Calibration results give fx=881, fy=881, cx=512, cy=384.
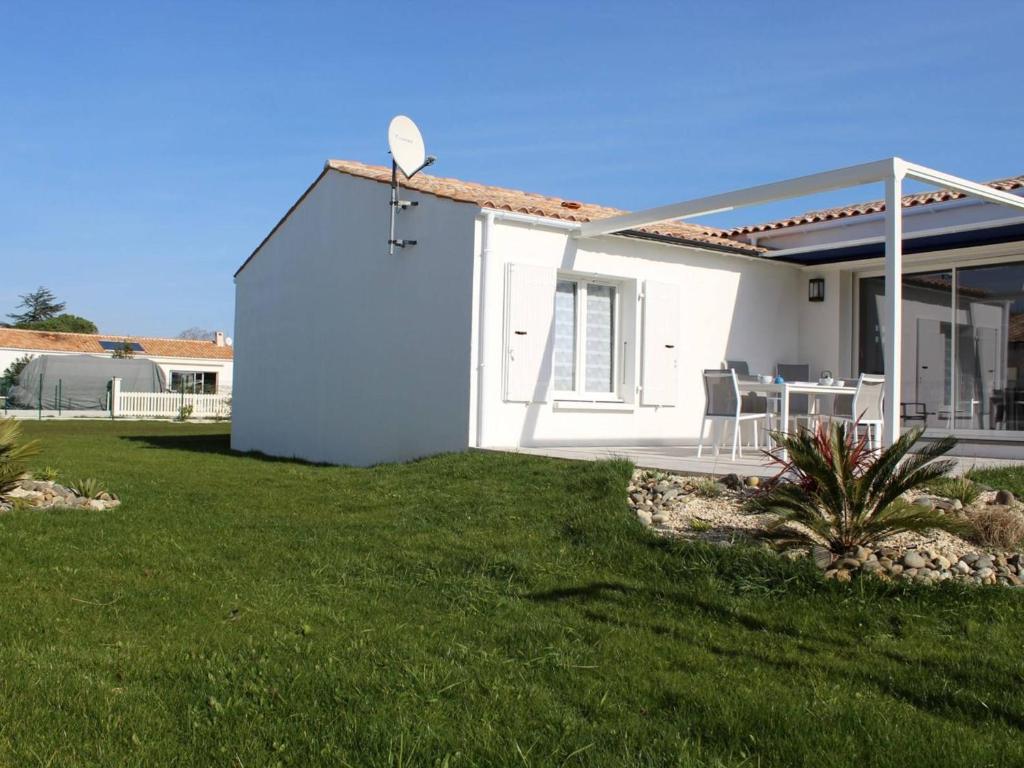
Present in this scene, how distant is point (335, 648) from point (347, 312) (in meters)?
9.63

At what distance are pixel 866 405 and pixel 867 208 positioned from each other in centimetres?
322

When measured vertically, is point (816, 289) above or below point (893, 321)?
above

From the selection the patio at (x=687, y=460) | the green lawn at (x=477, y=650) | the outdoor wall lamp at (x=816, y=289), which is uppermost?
the outdoor wall lamp at (x=816, y=289)

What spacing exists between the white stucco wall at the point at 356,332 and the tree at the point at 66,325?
55108 mm

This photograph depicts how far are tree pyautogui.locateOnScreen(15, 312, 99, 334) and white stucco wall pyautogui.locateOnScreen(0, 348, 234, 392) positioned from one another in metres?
20.0

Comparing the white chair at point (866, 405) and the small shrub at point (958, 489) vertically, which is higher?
the white chair at point (866, 405)

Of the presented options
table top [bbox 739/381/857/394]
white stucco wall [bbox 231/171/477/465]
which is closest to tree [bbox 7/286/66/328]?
white stucco wall [bbox 231/171/477/465]

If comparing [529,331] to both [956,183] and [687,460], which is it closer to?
[687,460]

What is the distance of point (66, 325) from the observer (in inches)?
2581

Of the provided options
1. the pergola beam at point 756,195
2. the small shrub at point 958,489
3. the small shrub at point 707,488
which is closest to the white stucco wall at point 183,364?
the pergola beam at point 756,195

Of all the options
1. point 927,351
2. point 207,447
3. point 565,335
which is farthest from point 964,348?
point 207,447

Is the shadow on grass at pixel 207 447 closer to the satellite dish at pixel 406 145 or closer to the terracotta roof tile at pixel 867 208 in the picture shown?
the satellite dish at pixel 406 145

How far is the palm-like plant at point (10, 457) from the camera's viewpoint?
710cm

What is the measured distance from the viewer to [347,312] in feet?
42.5
